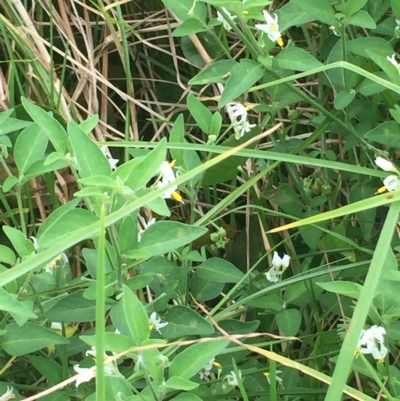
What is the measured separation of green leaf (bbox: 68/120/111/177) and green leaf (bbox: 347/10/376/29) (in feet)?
1.43

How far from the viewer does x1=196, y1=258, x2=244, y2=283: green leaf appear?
860 millimetres

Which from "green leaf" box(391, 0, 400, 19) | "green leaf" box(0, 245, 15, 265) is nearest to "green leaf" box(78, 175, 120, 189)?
"green leaf" box(0, 245, 15, 265)

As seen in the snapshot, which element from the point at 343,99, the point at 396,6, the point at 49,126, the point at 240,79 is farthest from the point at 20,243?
the point at 396,6

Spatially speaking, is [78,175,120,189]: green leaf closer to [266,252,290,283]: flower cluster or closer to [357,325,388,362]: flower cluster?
[357,325,388,362]: flower cluster

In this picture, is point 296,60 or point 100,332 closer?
point 100,332

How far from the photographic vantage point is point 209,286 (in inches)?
35.4

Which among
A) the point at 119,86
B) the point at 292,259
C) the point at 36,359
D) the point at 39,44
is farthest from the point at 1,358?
the point at 119,86

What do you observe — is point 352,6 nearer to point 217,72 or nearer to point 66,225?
point 217,72

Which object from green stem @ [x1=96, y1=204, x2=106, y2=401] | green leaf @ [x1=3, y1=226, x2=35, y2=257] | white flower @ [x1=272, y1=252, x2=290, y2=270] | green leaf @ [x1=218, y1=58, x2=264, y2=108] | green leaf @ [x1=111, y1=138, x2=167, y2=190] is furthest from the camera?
white flower @ [x1=272, y1=252, x2=290, y2=270]

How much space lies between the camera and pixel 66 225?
64cm

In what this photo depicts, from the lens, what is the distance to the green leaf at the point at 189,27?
0.88 m

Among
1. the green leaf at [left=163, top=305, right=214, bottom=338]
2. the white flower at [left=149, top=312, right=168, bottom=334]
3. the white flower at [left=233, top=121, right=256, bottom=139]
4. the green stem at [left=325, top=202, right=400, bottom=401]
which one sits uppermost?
the white flower at [left=233, top=121, right=256, bottom=139]

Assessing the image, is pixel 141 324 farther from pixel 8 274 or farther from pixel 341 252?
pixel 341 252

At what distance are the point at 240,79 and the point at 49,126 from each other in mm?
272
